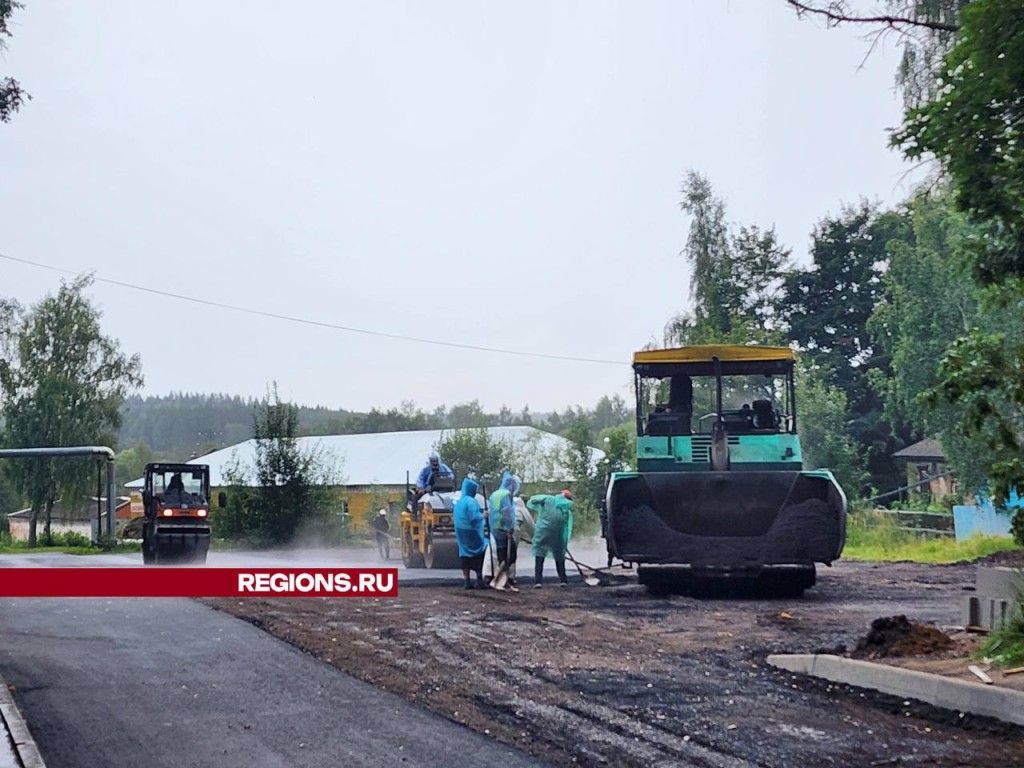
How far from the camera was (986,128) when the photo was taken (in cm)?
811

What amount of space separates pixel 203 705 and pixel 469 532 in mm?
8801

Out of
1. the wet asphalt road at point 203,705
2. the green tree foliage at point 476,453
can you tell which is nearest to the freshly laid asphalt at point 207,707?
the wet asphalt road at point 203,705

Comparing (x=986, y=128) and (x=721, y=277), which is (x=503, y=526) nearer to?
(x=986, y=128)

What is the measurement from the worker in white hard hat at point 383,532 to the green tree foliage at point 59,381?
22.1 meters

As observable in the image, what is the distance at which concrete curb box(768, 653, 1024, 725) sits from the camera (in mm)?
7637

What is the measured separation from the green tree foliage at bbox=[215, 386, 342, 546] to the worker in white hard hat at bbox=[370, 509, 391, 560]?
6018mm

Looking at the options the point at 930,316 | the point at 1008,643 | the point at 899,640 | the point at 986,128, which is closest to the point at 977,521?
the point at 930,316

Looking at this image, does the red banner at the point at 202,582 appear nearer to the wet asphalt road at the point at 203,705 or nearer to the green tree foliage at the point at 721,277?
the wet asphalt road at the point at 203,705

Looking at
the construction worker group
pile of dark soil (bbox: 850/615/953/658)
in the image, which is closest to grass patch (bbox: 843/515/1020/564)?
the construction worker group

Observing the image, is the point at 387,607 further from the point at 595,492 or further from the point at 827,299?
the point at 827,299

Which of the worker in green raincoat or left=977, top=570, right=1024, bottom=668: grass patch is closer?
left=977, top=570, right=1024, bottom=668: grass patch

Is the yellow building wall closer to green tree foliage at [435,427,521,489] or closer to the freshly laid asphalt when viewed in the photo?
green tree foliage at [435,427,521,489]

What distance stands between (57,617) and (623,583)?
8.34 m

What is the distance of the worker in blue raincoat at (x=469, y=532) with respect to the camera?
1722 cm
